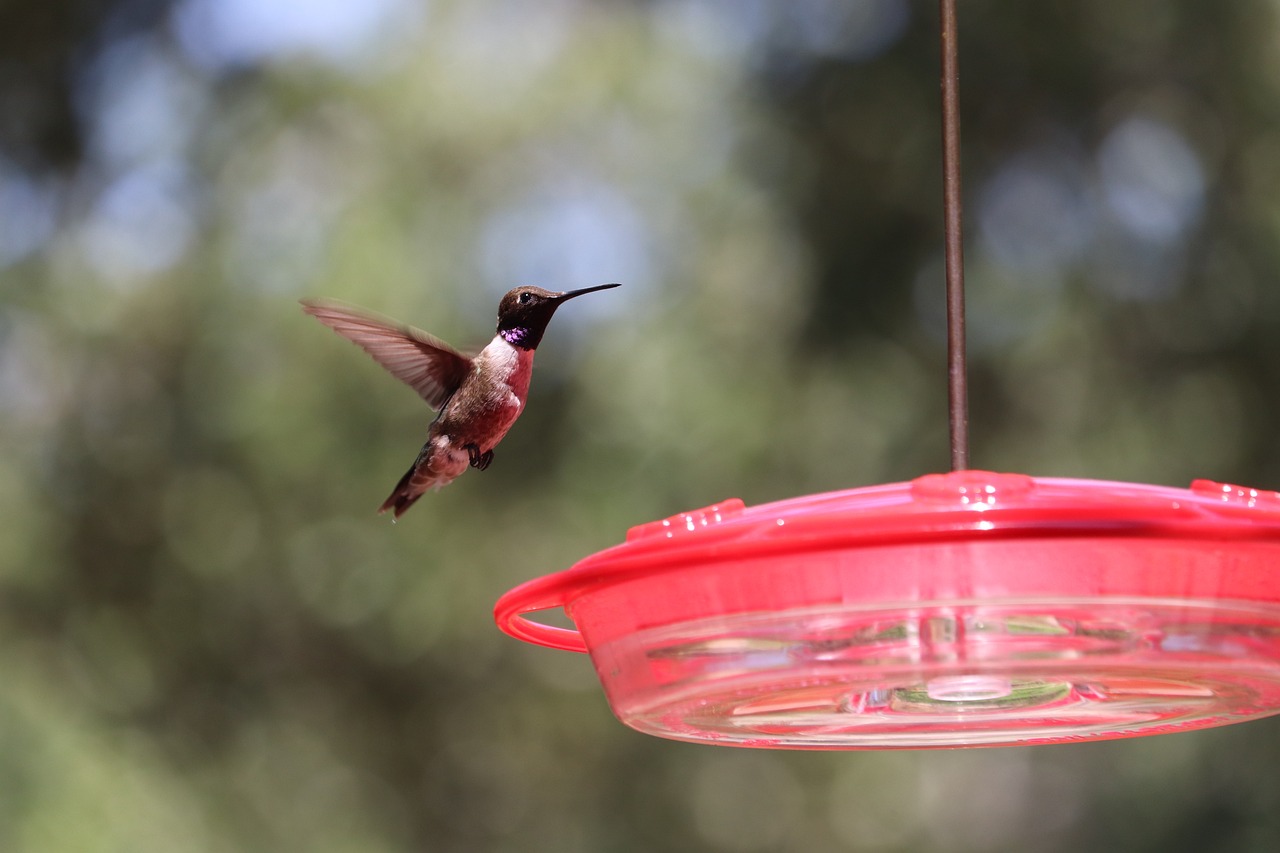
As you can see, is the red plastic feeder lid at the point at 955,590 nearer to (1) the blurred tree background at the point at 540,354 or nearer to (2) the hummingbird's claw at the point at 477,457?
(2) the hummingbird's claw at the point at 477,457

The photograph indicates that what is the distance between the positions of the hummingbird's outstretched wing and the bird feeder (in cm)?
111

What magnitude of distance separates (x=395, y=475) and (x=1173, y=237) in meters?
3.99

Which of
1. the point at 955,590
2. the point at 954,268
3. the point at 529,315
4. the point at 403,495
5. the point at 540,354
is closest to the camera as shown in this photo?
the point at 955,590

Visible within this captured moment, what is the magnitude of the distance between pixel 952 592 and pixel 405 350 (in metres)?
1.83

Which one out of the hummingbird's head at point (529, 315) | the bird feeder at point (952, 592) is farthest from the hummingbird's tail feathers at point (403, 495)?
the bird feeder at point (952, 592)

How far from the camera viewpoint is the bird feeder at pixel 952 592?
1.40 meters

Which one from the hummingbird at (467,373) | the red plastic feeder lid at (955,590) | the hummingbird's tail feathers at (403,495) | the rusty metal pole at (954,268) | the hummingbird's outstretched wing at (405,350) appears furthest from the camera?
the hummingbird's tail feathers at (403,495)

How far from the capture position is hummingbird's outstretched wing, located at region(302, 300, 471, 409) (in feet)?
8.75

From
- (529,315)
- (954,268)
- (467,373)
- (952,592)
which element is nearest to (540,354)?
(467,373)

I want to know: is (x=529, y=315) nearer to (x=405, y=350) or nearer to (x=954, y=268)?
(x=405, y=350)

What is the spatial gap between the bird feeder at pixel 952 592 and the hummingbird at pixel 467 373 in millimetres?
1259

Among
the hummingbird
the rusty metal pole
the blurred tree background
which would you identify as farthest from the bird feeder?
the blurred tree background

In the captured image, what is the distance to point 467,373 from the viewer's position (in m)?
3.17

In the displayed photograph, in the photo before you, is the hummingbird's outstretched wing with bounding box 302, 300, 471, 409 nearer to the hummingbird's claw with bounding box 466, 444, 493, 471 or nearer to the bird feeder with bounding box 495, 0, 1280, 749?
the hummingbird's claw with bounding box 466, 444, 493, 471
